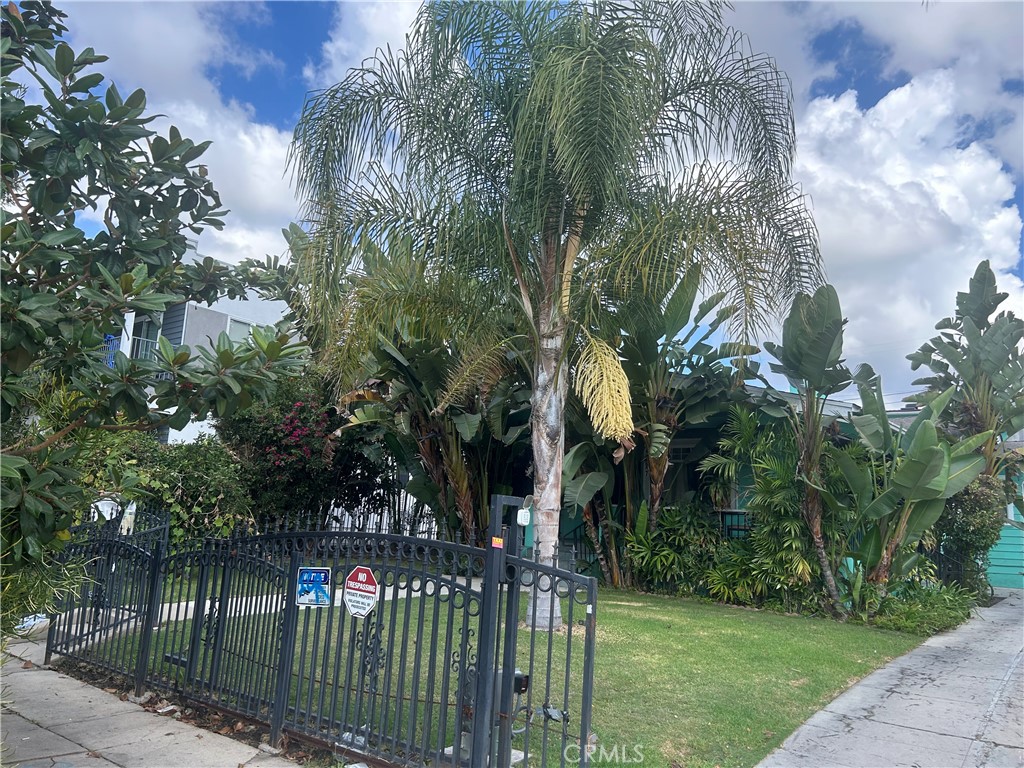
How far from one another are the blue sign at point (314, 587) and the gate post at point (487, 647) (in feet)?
4.64

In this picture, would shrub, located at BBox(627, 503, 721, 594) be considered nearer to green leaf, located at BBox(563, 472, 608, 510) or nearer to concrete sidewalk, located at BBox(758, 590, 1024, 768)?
green leaf, located at BBox(563, 472, 608, 510)

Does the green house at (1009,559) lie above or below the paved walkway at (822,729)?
above

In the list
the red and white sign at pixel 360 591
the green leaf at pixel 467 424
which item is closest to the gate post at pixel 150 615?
the red and white sign at pixel 360 591

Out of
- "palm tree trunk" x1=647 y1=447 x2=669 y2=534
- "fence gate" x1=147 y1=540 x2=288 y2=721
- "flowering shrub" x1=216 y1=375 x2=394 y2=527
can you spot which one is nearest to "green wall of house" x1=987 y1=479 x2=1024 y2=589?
"palm tree trunk" x1=647 y1=447 x2=669 y2=534

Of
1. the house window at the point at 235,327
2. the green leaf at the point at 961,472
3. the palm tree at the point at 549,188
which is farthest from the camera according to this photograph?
the house window at the point at 235,327

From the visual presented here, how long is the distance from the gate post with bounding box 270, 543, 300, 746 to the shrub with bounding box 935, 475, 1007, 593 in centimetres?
1164

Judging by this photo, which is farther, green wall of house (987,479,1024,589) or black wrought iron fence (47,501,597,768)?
green wall of house (987,479,1024,589)

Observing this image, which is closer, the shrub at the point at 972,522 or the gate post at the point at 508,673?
the gate post at the point at 508,673

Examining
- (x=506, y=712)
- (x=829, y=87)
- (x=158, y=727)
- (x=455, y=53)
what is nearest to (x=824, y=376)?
(x=829, y=87)

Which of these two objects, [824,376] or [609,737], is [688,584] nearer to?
[824,376]

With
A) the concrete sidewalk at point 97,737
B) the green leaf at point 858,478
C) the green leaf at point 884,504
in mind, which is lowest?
the concrete sidewalk at point 97,737

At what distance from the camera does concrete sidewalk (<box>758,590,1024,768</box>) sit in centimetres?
550

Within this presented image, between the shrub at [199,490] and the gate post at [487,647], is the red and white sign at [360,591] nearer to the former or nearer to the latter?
the gate post at [487,647]

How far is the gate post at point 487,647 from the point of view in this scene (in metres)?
4.44
